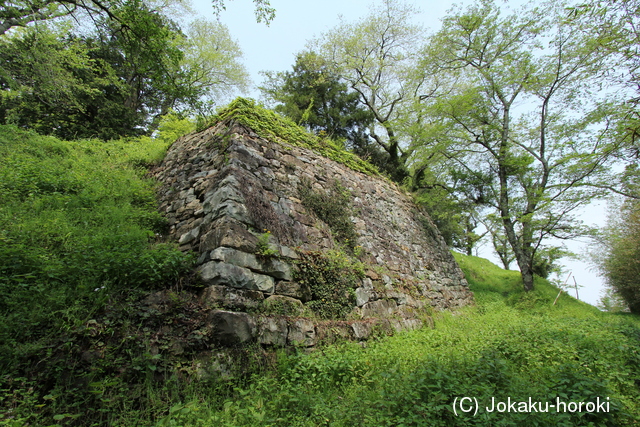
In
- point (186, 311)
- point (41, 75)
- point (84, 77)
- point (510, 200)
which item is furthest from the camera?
point (510, 200)

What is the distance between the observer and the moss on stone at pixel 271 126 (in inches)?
234

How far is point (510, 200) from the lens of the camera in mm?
12031

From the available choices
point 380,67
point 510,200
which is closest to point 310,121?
point 380,67

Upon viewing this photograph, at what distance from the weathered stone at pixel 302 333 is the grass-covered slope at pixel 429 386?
22 centimetres

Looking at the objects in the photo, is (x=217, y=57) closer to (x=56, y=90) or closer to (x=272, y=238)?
(x=56, y=90)

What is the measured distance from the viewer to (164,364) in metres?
2.88

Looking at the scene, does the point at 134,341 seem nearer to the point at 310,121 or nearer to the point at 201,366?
the point at 201,366

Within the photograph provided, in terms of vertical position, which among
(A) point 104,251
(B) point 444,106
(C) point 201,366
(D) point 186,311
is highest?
(B) point 444,106

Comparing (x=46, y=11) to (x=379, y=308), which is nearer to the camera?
(x=379, y=308)

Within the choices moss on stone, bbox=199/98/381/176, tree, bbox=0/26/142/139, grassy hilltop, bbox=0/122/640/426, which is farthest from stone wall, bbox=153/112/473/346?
tree, bbox=0/26/142/139

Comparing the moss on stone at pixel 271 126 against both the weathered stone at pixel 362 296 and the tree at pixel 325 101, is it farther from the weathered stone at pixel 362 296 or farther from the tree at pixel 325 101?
the tree at pixel 325 101

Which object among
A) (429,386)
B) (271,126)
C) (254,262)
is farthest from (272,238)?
(271,126)

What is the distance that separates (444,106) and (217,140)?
9.53 metres

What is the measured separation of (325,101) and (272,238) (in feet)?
46.0
